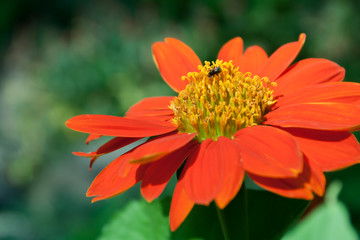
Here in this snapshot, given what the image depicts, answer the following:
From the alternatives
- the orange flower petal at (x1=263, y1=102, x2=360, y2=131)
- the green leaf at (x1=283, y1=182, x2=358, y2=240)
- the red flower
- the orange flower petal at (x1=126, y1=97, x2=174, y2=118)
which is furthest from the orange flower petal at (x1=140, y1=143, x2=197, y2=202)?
the green leaf at (x1=283, y1=182, x2=358, y2=240)

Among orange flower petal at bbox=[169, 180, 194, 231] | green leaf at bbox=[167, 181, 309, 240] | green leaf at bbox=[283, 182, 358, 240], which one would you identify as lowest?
green leaf at bbox=[283, 182, 358, 240]

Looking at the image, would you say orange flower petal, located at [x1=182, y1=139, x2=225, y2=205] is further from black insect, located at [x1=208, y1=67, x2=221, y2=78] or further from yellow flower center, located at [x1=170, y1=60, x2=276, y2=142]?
black insect, located at [x1=208, y1=67, x2=221, y2=78]

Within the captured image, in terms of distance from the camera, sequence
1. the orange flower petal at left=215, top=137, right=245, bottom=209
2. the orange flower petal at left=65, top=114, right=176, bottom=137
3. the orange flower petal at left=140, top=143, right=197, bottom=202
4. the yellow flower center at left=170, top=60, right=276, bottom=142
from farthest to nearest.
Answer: the yellow flower center at left=170, top=60, right=276, bottom=142 → the orange flower petal at left=65, top=114, right=176, bottom=137 → the orange flower petal at left=140, top=143, right=197, bottom=202 → the orange flower petal at left=215, top=137, right=245, bottom=209

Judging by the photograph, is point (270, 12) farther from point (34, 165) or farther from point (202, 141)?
point (202, 141)

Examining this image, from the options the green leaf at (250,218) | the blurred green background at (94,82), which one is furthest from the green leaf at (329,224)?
the blurred green background at (94,82)

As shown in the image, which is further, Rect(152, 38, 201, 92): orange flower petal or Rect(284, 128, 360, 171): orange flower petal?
Rect(152, 38, 201, 92): orange flower petal

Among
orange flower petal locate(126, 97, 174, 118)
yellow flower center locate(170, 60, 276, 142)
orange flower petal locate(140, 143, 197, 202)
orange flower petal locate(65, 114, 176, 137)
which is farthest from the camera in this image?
orange flower petal locate(126, 97, 174, 118)

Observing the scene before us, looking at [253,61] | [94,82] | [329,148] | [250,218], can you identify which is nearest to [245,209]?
[250,218]

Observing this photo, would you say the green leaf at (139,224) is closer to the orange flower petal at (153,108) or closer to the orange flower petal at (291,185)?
the orange flower petal at (153,108)
